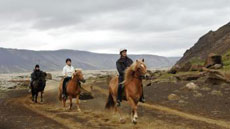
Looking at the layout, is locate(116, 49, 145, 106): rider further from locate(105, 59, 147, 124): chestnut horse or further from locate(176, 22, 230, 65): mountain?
locate(176, 22, 230, 65): mountain

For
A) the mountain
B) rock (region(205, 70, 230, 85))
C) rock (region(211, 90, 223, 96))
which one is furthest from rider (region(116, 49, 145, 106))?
the mountain

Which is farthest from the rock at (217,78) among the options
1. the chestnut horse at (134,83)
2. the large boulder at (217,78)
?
the chestnut horse at (134,83)

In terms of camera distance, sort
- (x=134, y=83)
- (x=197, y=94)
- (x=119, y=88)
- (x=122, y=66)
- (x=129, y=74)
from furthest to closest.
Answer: (x=197, y=94) < (x=122, y=66) < (x=119, y=88) < (x=129, y=74) < (x=134, y=83)

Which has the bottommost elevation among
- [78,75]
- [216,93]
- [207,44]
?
[216,93]

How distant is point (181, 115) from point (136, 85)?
4.48 meters

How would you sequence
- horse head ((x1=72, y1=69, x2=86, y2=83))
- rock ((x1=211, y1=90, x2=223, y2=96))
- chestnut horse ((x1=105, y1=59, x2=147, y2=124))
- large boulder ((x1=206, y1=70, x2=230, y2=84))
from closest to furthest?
chestnut horse ((x1=105, y1=59, x2=147, y2=124)), horse head ((x1=72, y1=69, x2=86, y2=83)), rock ((x1=211, y1=90, x2=223, y2=96)), large boulder ((x1=206, y1=70, x2=230, y2=84))

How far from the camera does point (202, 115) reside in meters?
16.9

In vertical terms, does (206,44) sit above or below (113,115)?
above

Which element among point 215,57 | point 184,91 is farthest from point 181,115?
point 215,57

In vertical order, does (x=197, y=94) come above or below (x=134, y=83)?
below

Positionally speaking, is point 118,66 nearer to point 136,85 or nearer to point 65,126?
point 136,85

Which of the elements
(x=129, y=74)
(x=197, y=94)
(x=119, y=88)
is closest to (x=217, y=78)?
(x=197, y=94)

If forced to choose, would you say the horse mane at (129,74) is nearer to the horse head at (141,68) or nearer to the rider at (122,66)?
the horse head at (141,68)

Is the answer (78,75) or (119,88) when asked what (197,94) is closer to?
(78,75)
